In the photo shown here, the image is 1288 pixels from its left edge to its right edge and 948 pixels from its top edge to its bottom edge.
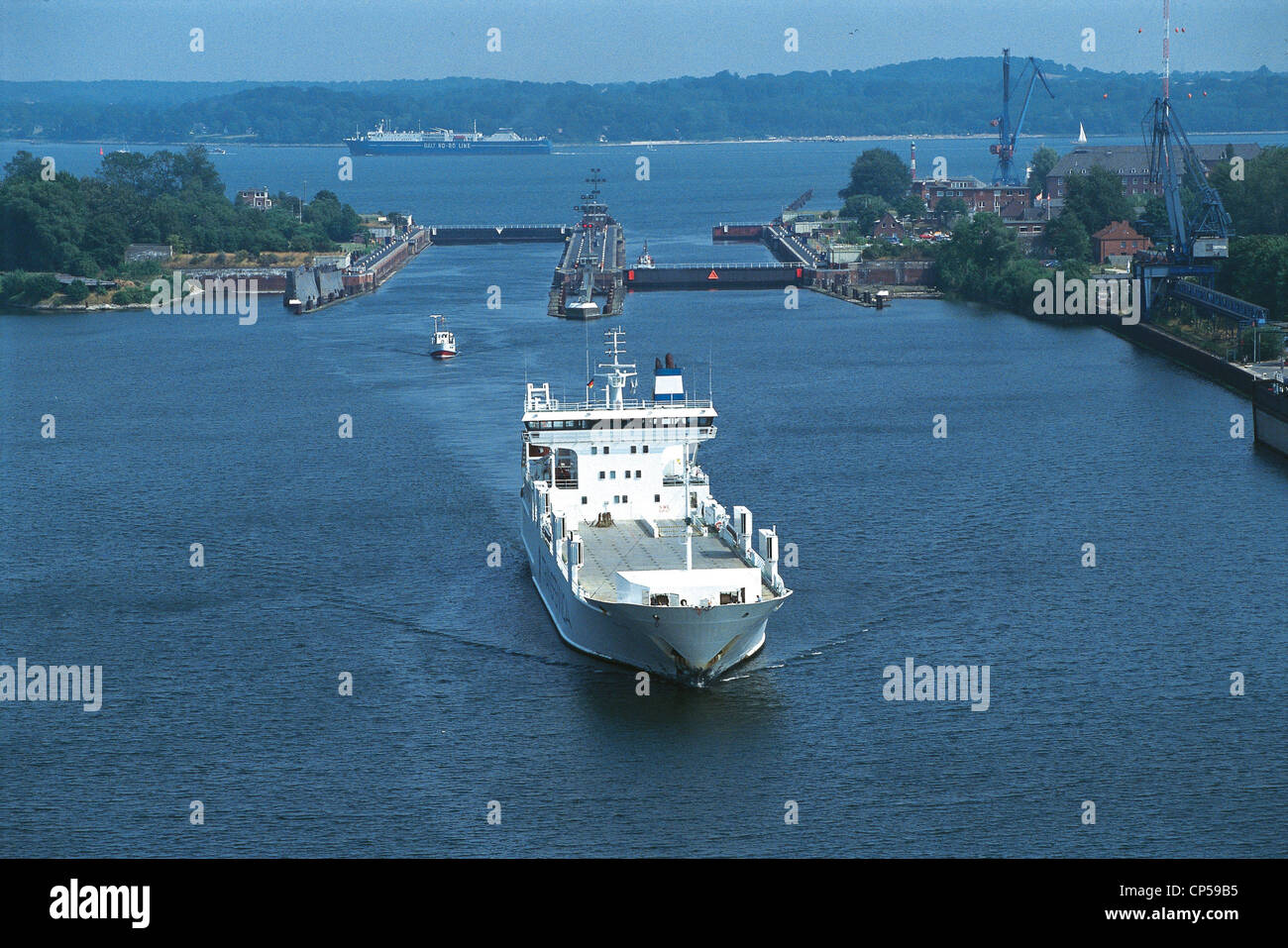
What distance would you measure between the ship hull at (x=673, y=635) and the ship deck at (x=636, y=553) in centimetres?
44

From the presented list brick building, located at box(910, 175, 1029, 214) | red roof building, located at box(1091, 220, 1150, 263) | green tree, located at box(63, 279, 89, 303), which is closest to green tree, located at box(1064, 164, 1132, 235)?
red roof building, located at box(1091, 220, 1150, 263)

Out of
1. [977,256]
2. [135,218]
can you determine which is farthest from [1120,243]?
[135,218]

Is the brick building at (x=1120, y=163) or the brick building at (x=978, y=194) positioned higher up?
the brick building at (x=1120, y=163)

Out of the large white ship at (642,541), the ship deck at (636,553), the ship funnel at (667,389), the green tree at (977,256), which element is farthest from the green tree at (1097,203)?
the ship deck at (636,553)

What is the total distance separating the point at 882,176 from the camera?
5325 inches

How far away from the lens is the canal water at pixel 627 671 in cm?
2220

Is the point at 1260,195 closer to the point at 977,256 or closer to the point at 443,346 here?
the point at 977,256

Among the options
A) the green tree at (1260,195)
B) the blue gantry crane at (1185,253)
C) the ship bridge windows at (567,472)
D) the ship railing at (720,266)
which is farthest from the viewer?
the ship railing at (720,266)

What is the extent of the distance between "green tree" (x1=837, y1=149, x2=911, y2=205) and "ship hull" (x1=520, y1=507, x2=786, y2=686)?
362 feet

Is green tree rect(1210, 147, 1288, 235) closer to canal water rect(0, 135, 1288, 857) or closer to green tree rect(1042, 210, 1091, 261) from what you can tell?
green tree rect(1042, 210, 1091, 261)

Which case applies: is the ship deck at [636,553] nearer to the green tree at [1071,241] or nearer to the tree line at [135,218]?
the green tree at [1071,241]

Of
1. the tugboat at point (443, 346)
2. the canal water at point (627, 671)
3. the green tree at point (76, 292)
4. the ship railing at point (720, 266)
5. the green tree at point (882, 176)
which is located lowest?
the canal water at point (627, 671)

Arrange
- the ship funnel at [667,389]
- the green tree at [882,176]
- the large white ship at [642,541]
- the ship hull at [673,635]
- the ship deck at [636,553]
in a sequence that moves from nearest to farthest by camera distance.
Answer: the ship hull at [673,635], the large white ship at [642,541], the ship deck at [636,553], the ship funnel at [667,389], the green tree at [882,176]

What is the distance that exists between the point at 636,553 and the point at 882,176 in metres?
109
